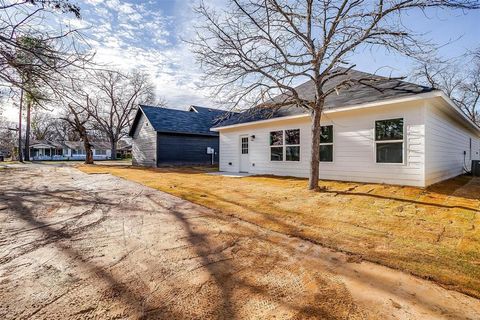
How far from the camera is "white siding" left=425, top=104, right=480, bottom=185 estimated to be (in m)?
7.02

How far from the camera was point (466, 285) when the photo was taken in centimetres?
212

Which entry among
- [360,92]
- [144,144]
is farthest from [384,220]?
[144,144]

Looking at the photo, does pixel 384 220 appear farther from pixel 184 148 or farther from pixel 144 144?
pixel 144 144

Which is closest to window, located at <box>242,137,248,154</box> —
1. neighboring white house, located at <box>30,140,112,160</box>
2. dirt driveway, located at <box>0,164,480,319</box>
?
dirt driveway, located at <box>0,164,480,319</box>

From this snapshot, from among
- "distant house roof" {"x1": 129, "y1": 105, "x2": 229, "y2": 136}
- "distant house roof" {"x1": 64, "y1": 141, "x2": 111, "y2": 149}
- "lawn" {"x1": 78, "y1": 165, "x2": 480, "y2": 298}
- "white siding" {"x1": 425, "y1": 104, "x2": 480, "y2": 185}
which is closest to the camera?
"lawn" {"x1": 78, "y1": 165, "x2": 480, "y2": 298}

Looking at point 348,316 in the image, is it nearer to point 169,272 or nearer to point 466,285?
point 466,285

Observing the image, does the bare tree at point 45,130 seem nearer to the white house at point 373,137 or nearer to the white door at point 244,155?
the white door at point 244,155

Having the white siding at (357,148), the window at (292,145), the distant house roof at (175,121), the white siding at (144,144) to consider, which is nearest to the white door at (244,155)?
the white siding at (357,148)

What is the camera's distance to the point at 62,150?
4753cm

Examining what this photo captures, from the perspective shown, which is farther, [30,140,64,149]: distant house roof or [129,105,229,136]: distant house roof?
[30,140,64,149]: distant house roof

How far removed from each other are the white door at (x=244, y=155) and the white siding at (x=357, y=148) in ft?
1.80

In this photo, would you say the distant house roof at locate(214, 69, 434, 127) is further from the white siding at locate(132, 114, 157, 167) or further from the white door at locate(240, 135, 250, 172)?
the white siding at locate(132, 114, 157, 167)

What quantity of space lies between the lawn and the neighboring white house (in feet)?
162

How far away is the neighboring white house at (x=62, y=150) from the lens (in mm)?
44359
